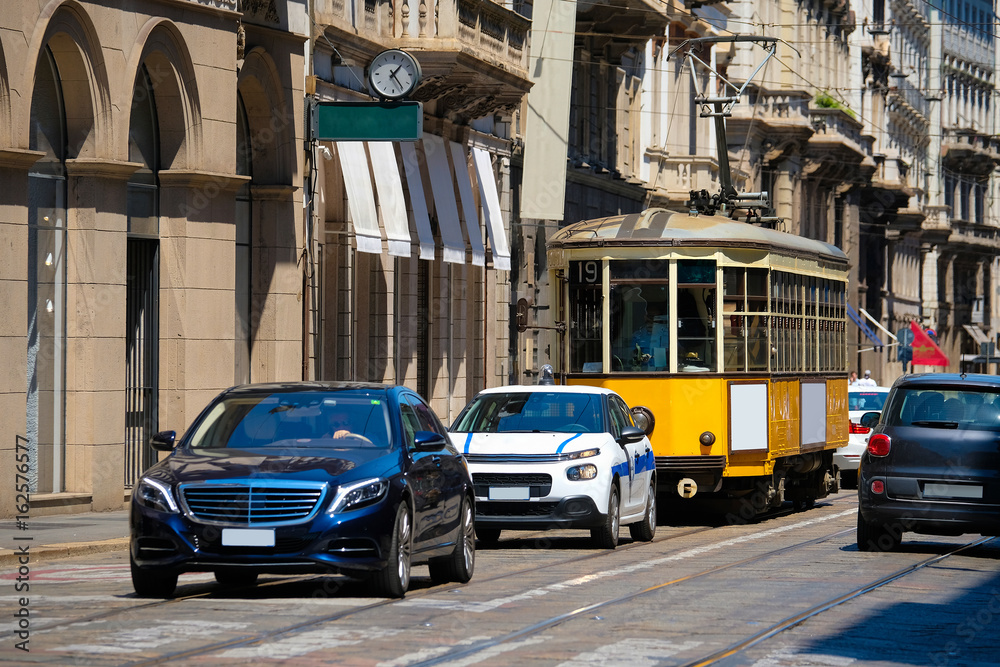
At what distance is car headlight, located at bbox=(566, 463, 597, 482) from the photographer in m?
16.7

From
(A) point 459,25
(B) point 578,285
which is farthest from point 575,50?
(B) point 578,285

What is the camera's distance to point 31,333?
19922 millimetres

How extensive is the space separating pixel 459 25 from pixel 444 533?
16695mm

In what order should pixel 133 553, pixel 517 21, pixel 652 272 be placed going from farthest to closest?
pixel 517 21, pixel 652 272, pixel 133 553

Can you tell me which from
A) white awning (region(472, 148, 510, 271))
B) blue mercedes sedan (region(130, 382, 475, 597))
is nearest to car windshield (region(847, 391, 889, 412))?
white awning (region(472, 148, 510, 271))

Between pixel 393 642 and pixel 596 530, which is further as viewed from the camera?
pixel 596 530

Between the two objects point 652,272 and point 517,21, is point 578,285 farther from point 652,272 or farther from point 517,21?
point 517,21

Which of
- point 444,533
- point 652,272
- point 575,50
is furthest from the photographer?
point 575,50

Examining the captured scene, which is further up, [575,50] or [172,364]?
[575,50]

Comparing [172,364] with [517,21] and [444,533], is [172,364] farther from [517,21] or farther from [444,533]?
[517,21]

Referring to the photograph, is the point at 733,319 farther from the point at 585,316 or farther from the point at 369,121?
the point at 369,121

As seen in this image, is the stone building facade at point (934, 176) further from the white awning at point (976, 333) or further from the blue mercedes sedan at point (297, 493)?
the blue mercedes sedan at point (297, 493)

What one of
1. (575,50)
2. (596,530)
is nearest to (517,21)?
(575,50)

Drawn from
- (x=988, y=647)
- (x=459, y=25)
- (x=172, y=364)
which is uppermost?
(x=459, y=25)
